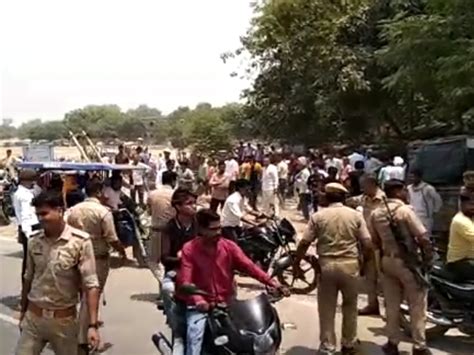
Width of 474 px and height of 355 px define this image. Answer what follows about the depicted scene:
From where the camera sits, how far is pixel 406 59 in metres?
18.4

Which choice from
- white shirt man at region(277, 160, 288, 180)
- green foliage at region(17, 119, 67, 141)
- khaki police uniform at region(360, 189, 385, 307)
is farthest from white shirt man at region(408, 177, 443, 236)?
green foliage at region(17, 119, 67, 141)

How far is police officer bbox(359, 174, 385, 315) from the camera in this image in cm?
840

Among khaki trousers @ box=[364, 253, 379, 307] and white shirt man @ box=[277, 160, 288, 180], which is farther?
white shirt man @ box=[277, 160, 288, 180]

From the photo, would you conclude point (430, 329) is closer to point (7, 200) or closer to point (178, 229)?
point (178, 229)

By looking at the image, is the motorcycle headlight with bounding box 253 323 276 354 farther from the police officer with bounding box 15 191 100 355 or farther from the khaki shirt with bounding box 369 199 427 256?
the khaki shirt with bounding box 369 199 427 256

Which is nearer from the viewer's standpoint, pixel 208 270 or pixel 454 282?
pixel 208 270

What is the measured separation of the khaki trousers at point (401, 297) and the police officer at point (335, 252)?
377 mm

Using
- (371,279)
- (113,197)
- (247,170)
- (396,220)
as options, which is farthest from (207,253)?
(247,170)

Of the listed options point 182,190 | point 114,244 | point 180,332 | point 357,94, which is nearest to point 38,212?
point 180,332

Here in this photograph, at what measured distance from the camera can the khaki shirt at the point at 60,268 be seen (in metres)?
5.20

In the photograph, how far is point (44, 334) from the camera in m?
5.25

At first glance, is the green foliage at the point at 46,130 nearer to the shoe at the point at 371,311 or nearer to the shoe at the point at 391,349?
the shoe at the point at 371,311

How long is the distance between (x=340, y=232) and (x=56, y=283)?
2893 mm

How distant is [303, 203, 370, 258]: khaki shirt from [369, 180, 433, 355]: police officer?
354 mm
